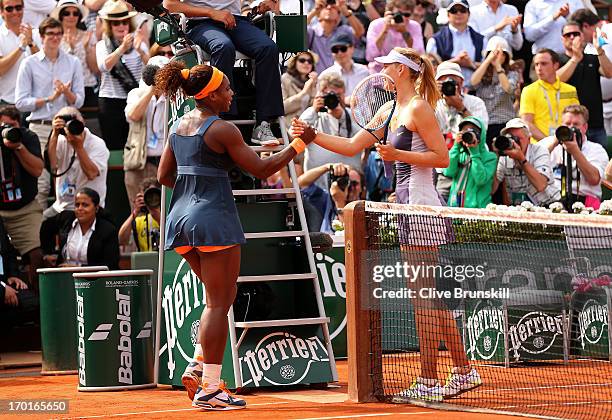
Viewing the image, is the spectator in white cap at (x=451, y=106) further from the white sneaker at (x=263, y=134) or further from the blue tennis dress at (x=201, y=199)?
the blue tennis dress at (x=201, y=199)

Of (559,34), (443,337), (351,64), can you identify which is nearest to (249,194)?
(443,337)

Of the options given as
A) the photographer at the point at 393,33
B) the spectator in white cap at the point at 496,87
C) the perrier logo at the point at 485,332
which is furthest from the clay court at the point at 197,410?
the photographer at the point at 393,33

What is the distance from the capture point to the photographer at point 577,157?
44.1ft

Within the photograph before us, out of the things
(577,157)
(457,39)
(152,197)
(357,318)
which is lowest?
(357,318)

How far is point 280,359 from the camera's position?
29.8 ft

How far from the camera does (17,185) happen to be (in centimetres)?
1293

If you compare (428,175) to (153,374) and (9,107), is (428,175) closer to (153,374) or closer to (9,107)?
(153,374)

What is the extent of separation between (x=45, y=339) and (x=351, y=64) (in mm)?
6073

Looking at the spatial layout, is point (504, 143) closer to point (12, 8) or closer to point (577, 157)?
point (577, 157)

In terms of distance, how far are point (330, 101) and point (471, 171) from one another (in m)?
2.09

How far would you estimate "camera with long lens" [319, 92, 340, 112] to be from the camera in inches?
550

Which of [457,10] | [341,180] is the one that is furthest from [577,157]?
[457,10]

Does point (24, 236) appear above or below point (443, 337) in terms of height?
above

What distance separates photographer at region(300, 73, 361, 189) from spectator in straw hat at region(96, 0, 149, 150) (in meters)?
2.19
